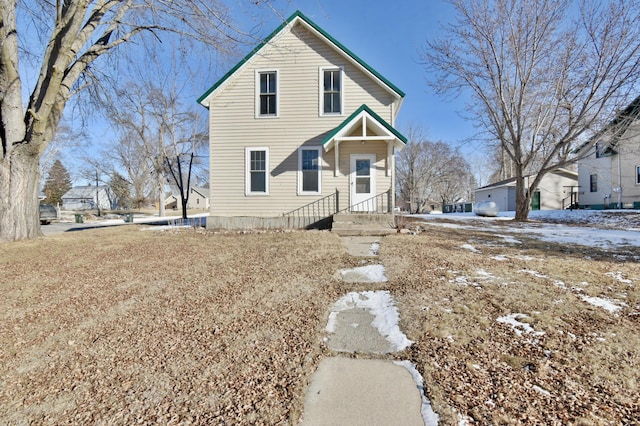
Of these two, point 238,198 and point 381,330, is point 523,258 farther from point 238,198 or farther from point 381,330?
point 238,198

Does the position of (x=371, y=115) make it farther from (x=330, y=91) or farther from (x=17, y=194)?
(x=17, y=194)

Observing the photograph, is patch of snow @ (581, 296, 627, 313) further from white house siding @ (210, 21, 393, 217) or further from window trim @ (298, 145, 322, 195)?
window trim @ (298, 145, 322, 195)

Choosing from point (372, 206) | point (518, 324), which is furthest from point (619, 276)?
point (372, 206)

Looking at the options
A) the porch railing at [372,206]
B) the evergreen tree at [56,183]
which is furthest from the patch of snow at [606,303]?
the evergreen tree at [56,183]

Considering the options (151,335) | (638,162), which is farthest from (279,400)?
(638,162)

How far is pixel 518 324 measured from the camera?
9.77 ft

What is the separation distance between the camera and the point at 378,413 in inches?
73.1

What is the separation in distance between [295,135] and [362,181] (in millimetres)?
2943

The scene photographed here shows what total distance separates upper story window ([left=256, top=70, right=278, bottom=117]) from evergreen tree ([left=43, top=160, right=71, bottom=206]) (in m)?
46.0

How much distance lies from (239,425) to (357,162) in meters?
9.57

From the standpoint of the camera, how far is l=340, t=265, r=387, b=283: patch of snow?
4.61 meters

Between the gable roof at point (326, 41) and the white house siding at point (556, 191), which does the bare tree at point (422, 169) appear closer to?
the white house siding at point (556, 191)

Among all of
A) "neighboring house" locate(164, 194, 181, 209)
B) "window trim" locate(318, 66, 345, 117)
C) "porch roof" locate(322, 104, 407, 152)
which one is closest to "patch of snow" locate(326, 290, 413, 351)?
"porch roof" locate(322, 104, 407, 152)

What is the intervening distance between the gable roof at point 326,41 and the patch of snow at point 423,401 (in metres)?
9.57
